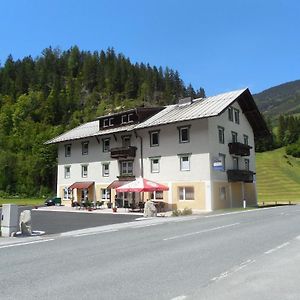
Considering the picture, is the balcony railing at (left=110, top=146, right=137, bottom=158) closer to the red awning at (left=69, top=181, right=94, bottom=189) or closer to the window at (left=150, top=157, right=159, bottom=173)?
the window at (left=150, top=157, right=159, bottom=173)

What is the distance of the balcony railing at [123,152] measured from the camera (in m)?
46.6

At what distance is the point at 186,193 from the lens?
42.3 m

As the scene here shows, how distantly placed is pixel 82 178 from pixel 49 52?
12280 cm

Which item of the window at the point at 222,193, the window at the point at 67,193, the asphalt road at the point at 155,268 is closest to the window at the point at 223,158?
the window at the point at 222,193

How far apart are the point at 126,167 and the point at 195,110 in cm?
1033

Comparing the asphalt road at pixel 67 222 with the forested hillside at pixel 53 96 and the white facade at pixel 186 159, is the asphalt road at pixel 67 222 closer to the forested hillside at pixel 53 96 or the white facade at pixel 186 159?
the white facade at pixel 186 159

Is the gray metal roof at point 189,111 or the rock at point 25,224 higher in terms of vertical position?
the gray metal roof at point 189,111

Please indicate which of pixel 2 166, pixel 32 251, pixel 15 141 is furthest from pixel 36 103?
pixel 32 251

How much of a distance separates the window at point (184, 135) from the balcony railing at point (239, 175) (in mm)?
5284

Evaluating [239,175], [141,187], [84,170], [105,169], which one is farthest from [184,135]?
[84,170]

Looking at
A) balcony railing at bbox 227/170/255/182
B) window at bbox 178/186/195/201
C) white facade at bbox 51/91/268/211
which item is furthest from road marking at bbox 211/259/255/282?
balcony railing at bbox 227/170/255/182

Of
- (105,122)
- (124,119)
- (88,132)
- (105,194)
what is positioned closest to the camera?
(124,119)

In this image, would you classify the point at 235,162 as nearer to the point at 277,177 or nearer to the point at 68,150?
the point at 68,150

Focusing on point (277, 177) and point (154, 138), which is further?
point (277, 177)
